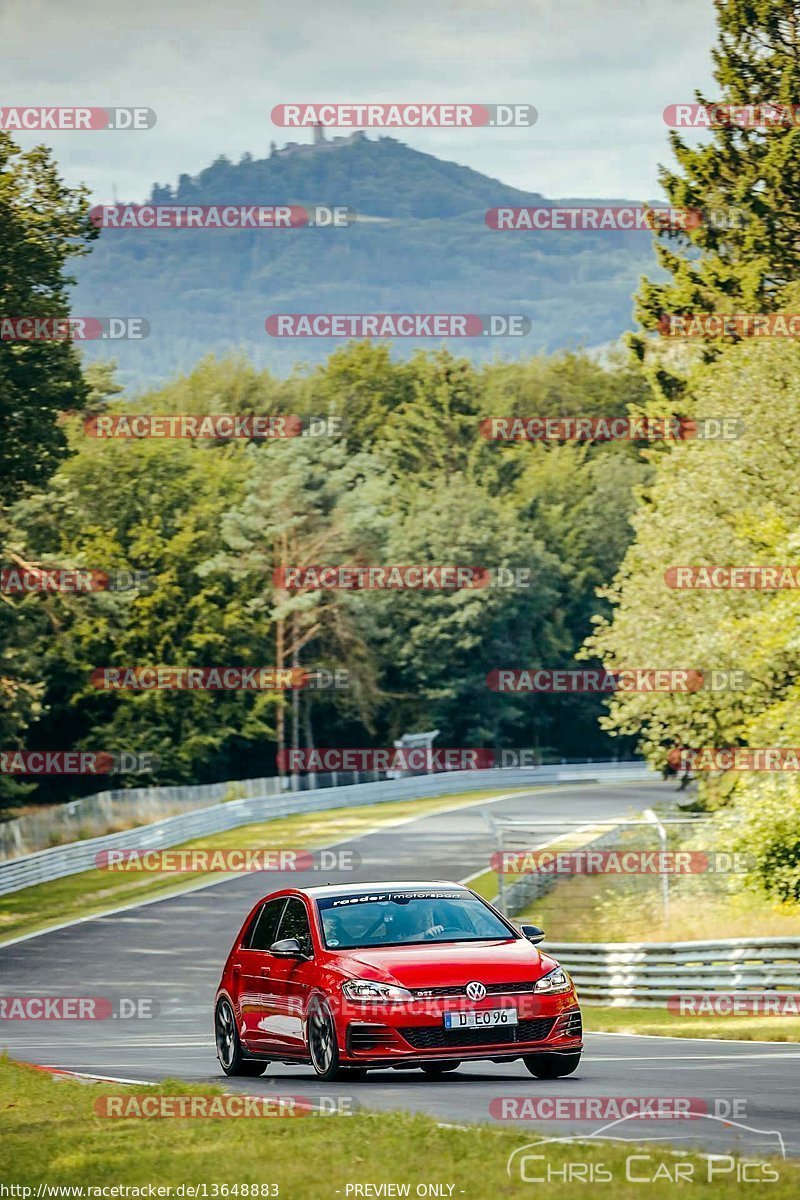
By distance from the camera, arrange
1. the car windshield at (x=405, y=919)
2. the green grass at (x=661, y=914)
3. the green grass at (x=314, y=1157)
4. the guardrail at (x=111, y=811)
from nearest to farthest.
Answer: the green grass at (x=314, y=1157), the car windshield at (x=405, y=919), the green grass at (x=661, y=914), the guardrail at (x=111, y=811)

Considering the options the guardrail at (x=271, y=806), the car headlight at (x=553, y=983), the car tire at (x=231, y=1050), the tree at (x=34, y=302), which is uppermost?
the tree at (x=34, y=302)

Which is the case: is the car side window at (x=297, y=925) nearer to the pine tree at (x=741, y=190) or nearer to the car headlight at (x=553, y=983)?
the car headlight at (x=553, y=983)

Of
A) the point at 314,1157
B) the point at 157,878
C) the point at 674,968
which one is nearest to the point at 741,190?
the point at 157,878

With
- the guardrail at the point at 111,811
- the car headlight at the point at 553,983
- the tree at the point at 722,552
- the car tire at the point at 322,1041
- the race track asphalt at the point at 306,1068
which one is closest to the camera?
the race track asphalt at the point at 306,1068

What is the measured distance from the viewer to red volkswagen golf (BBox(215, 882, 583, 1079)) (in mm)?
12922

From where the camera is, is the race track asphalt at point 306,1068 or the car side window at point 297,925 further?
the car side window at point 297,925

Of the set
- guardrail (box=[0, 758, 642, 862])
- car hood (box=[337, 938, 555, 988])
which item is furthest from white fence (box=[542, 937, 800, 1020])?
guardrail (box=[0, 758, 642, 862])

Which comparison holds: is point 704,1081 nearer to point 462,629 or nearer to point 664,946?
point 664,946

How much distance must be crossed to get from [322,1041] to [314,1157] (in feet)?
12.6

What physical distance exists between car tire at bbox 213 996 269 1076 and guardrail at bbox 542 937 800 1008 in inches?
397

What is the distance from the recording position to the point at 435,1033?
42.4ft

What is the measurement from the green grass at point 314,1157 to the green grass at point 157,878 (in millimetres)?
34200

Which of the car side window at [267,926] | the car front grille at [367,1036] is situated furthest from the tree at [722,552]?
the car front grille at [367,1036]

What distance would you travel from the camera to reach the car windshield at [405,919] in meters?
14.0
